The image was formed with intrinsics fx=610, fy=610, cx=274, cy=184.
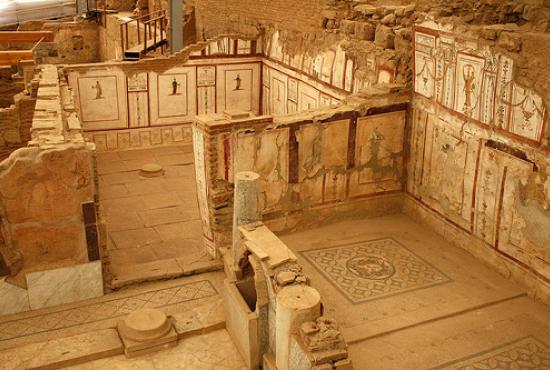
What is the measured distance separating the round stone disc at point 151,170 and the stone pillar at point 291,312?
17.4 feet

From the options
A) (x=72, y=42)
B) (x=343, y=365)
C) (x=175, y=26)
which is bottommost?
(x=343, y=365)

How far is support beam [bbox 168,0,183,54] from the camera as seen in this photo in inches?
416

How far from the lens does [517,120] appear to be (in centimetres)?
523

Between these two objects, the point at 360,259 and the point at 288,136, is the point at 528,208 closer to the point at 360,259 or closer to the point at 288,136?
the point at 360,259

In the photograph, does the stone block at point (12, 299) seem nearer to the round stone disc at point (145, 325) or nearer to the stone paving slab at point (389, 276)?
the round stone disc at point (145, 325)

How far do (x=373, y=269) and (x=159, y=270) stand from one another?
2116mm

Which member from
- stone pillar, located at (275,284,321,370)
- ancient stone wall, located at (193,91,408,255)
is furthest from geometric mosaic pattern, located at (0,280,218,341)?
stone pillar, located at (275,284,321,370)

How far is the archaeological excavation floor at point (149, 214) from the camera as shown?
249 inches

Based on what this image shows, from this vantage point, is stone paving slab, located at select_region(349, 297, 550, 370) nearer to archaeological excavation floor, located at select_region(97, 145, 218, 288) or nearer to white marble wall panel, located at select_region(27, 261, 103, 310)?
archaeological excavation floor, located at select_region(97, 145, 218, 288)

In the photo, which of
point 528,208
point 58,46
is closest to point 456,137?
point 528,208

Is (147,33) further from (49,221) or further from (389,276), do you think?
(389,276)

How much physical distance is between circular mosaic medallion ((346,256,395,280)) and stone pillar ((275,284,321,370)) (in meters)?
1.47

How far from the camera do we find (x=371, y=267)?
582 centimetres

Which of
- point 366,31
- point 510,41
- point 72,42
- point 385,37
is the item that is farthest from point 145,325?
point 72,42
